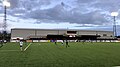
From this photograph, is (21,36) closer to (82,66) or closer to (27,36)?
(27,36)

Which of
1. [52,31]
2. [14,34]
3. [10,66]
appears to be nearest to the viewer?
[10,66]

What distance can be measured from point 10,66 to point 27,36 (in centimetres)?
10199

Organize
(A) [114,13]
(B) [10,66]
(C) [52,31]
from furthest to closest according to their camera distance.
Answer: (C) [52,31]
(A) [114,13]
(B) [10,66]

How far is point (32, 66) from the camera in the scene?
14805 millimetres

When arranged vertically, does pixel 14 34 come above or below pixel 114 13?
below

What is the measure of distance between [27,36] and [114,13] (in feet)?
147

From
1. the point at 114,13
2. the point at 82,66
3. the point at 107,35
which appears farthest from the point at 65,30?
the point at 82,66

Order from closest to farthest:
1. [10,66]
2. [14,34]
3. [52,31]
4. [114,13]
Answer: [10,66] < [114,13] < [14,34] < [52,31]

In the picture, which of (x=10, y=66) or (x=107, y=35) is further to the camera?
(x=107, y=35)

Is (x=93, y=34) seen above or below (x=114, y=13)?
below

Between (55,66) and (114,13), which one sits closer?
(55,66)

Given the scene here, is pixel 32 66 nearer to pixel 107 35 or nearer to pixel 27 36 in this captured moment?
pixel 27 36

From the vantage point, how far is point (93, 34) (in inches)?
4993

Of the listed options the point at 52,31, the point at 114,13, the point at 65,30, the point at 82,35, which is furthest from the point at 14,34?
the point at 114,13
